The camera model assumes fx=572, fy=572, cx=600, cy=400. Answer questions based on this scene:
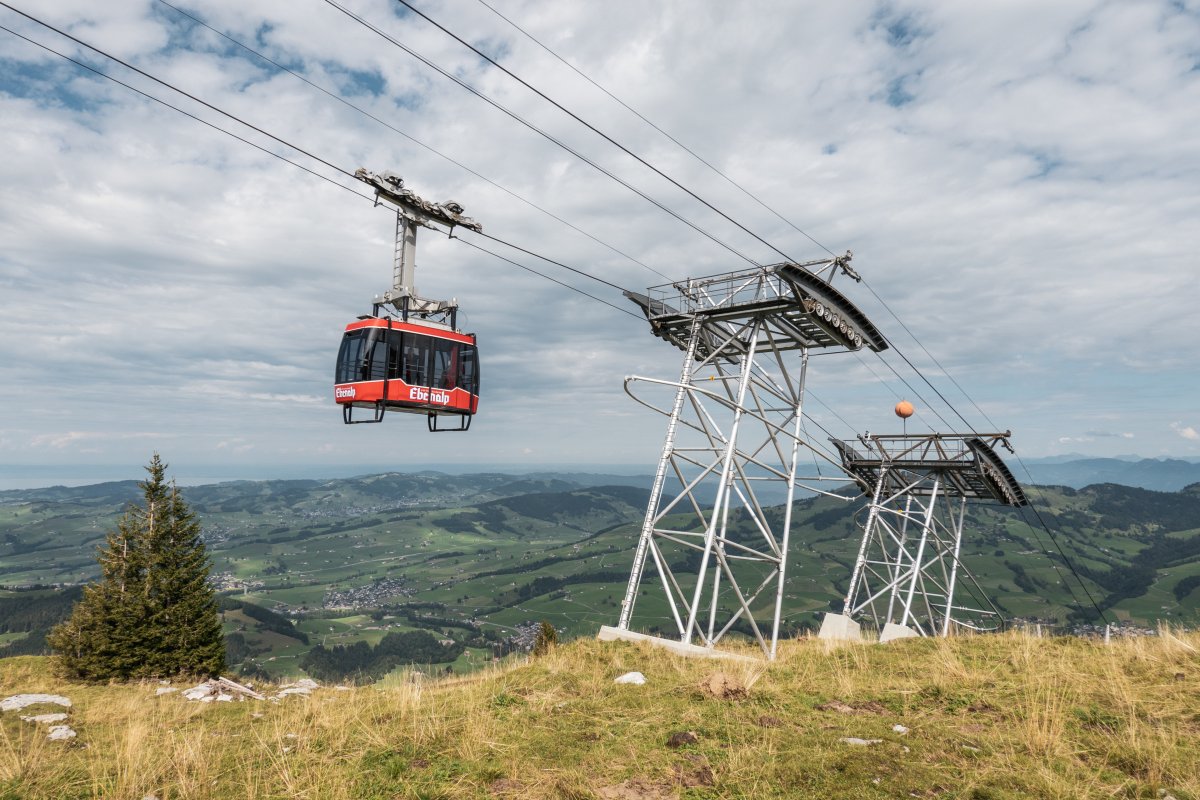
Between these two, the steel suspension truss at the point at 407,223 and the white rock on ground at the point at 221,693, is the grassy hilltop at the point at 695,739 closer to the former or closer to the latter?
the white rock on ground at the point at 221,693

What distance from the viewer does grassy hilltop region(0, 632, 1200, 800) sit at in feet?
24.7

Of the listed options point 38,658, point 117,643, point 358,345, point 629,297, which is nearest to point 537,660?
point 358,345

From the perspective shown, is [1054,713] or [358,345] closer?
[1054,713]

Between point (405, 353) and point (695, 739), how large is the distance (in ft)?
49.7

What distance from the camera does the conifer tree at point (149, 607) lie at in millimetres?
29312

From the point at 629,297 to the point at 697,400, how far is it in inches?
204

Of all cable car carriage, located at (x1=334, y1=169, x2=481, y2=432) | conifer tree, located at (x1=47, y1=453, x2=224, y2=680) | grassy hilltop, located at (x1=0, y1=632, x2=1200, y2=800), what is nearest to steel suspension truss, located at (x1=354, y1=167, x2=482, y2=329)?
cable car carriage, located at (x1=334, y1=169, x2=481, y2=432)

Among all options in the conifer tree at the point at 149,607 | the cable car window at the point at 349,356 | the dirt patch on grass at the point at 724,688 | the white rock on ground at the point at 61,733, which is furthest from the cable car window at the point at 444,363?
the conifer tree at the point at 149,607

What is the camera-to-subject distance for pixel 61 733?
1237 centimetres

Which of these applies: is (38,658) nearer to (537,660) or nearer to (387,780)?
(537,660)

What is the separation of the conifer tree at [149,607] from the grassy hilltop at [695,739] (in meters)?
18.1

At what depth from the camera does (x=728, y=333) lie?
2372cm

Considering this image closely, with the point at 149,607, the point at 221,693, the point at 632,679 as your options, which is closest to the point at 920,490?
the point at 632,679

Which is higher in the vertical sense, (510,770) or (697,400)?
(697,400)
